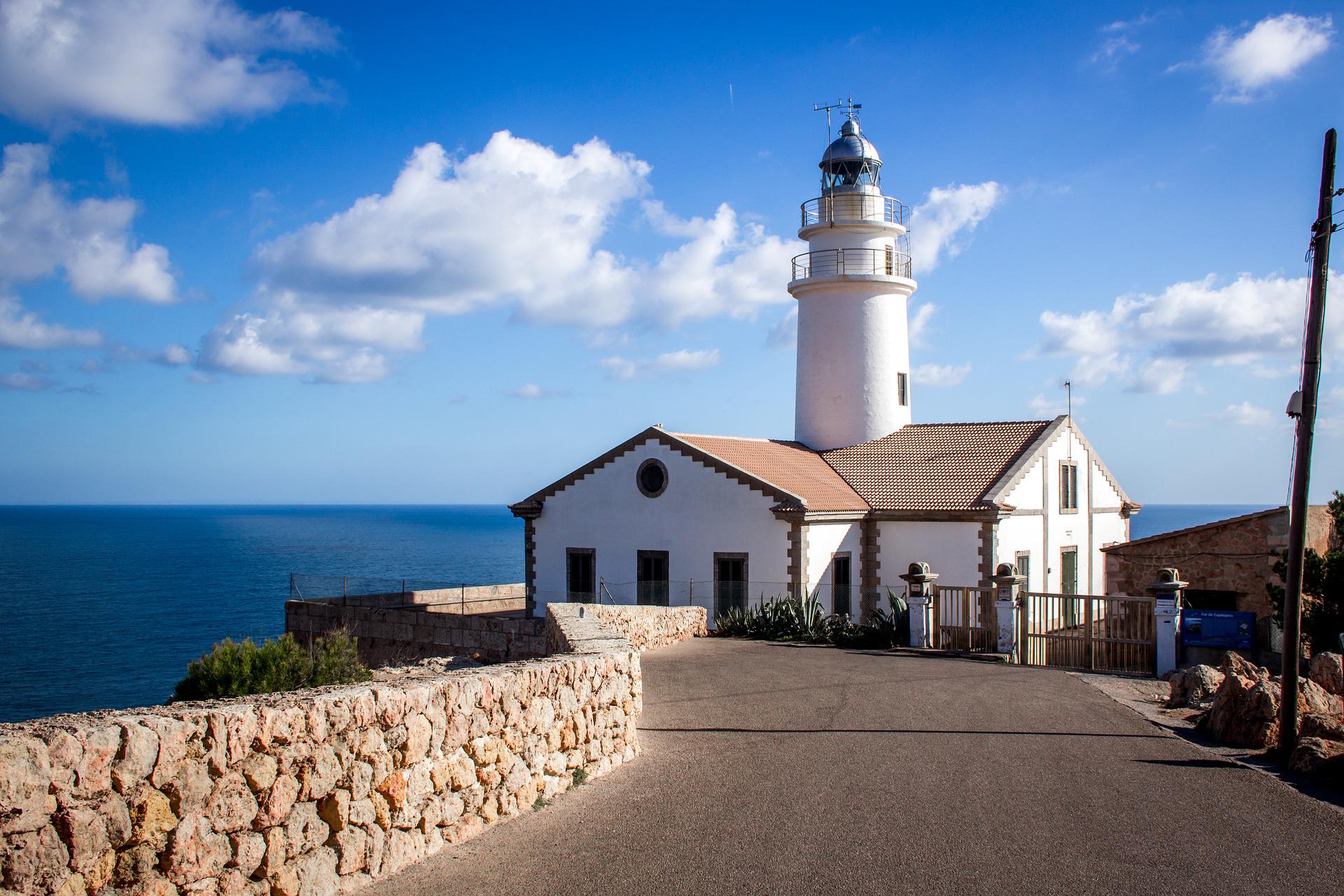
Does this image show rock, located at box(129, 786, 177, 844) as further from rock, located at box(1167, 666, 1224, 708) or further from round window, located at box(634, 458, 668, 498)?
round window, located at box(634, 458, 668, 498)

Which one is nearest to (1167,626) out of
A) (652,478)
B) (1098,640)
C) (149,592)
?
(1098,640)

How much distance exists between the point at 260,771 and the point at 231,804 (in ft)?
0.68

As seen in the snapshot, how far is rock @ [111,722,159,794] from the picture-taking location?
4551mm

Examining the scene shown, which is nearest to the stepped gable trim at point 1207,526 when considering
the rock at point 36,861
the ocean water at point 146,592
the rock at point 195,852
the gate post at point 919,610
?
the gate post at point 919,610

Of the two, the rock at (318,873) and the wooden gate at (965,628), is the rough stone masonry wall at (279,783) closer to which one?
the rock at (318,873)

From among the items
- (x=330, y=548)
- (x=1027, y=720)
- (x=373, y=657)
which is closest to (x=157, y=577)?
(x=330, y=548)

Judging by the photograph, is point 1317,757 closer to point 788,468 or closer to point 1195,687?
point 1195,687

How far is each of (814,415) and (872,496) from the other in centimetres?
417

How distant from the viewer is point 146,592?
63.7m

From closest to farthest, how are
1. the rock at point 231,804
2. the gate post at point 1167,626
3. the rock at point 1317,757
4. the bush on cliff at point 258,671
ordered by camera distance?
1. the rock at point 231,804
2. the rock at point 1317,757
3. the gate post at point 1167,626
4. the bush on cliff at point 258,671

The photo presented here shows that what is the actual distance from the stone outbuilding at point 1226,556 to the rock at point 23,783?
18.4 m

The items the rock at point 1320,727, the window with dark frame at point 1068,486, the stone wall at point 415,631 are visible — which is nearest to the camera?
the rock at point 1320,727

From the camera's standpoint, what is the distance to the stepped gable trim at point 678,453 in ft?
69.6

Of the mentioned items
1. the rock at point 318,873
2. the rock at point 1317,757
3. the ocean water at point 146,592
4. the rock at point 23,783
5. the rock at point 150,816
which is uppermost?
the rock at point 23,783
